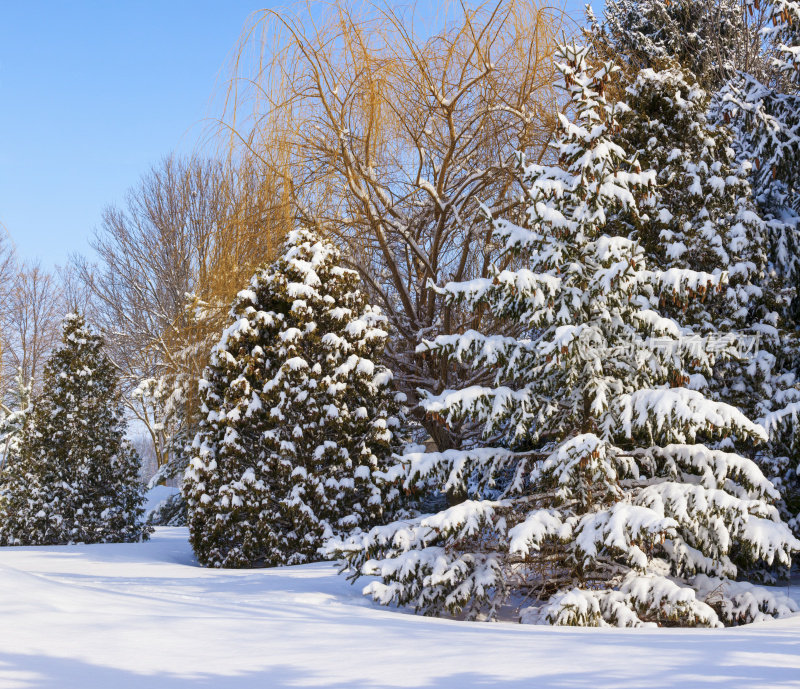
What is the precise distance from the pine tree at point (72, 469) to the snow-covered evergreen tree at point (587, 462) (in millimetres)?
7748

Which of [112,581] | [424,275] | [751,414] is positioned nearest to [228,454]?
[112,581]

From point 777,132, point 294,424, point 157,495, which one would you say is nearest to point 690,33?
point 777,132

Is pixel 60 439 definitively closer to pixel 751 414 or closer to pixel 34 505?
pixel 34 505

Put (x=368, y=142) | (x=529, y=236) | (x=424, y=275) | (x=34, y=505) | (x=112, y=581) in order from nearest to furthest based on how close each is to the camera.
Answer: (x=529, y=236)
(x=112, y=581)
(x=368, y=142)
(x=424, y=275)
(x=34, y=505)

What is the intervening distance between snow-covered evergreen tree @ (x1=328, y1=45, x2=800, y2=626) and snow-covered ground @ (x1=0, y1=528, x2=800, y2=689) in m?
0.77

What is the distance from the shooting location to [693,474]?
6.54 meters

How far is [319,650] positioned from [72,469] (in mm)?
10409

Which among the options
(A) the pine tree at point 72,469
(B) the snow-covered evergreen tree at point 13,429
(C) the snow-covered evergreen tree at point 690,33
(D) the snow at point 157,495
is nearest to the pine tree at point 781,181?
(C) the snow-covered evergreen tree at point 690,33

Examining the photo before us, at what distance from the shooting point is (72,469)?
12.5 metres

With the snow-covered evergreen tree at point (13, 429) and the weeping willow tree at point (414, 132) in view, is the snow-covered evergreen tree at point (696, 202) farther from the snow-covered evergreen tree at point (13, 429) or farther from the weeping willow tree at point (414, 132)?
the snow-covered evergreen tree at point (13, 429)

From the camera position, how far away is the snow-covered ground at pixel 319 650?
2.94 meters

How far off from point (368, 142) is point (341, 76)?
903 millimetres

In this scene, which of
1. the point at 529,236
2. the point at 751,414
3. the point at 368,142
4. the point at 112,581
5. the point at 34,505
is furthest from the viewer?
the point at 34,505

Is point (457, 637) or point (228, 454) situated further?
point (228, 454)
